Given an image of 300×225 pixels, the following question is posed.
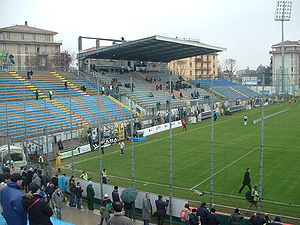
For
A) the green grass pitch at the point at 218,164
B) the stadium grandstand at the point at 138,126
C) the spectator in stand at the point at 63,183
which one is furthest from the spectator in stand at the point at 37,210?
the green grass pitch at the point at 218,164

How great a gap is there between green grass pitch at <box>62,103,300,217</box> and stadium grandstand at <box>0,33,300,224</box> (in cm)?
7

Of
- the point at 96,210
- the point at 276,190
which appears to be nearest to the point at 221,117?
the point at 276,190

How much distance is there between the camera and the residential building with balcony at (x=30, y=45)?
82.0m

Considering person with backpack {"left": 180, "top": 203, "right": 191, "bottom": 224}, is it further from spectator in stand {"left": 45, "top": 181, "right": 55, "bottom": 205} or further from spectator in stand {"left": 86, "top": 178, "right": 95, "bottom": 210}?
spectator in stand {"left": 45, "top": 181, "right": 55, "bottom": 205}

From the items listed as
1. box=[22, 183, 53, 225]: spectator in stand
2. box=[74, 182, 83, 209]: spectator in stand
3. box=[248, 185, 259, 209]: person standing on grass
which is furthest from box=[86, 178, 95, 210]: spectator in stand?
box=[22, 183, 53, 225]: spectator in stand

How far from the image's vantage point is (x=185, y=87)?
165 feet

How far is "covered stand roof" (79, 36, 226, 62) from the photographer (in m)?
40.6

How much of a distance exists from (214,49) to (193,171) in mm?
32959

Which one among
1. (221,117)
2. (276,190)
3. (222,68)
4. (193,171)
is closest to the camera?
(276,190)

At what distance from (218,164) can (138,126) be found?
44.9ft

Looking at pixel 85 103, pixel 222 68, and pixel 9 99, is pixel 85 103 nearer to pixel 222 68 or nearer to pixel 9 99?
pixel 9 99

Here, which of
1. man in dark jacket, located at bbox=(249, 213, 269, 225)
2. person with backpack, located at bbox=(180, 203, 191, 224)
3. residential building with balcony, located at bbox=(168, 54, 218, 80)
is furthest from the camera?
residential building with balcony, located at bbox=(168, 54, 218, 80)

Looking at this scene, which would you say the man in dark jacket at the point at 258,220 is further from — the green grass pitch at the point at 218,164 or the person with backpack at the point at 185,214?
the green grass pitch at the point at 218,164

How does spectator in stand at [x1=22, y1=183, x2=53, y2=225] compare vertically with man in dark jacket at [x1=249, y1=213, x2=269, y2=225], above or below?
above
